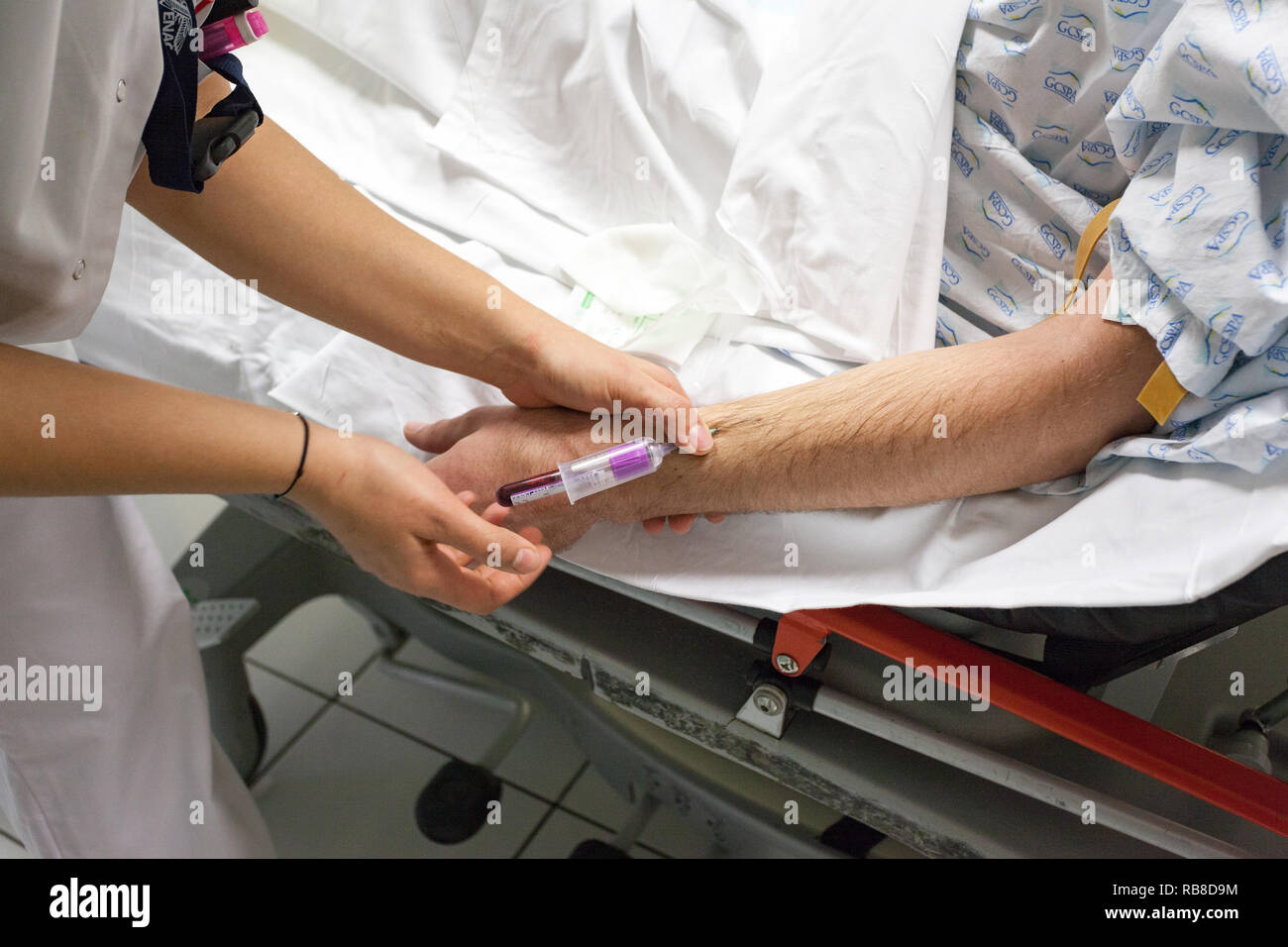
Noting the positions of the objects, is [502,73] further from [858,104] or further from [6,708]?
[6,708]

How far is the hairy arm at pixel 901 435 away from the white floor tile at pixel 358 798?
79cm

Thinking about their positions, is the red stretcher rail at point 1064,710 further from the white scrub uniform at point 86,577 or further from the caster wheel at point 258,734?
the caster wheel at point 258,734

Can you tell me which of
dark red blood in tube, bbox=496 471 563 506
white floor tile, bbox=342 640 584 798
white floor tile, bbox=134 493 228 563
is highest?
white floor tile, bbox=134 493 228 563

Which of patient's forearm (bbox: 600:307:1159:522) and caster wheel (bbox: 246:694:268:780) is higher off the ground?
patient's forearm (bbox: 600:307:1159:522)

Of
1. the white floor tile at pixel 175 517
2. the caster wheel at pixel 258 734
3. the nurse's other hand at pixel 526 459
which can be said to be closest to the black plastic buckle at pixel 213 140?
the nurse's other hand at pixel 526 459

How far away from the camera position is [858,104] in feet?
3.54

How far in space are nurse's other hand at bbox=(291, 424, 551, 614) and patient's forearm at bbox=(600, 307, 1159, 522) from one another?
16 centimetres

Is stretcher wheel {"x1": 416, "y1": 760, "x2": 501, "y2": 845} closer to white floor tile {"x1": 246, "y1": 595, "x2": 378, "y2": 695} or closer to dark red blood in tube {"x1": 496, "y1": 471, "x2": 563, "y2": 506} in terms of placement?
white floor tile {"x1": 246, "y1": 595, "x2": 378, "y2": 695}

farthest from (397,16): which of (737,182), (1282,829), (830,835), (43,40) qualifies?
(1282,829)

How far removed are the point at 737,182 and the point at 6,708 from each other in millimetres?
1039

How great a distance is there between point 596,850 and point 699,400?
2.72 ft

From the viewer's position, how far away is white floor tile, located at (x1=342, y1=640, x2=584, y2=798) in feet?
5.56

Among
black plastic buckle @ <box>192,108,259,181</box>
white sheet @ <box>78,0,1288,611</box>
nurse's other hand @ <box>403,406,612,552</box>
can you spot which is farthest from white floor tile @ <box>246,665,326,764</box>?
black plastic buckle @ <box>192,108,259,181</box>

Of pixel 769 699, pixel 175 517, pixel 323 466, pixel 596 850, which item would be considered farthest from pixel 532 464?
pixel 175 517
